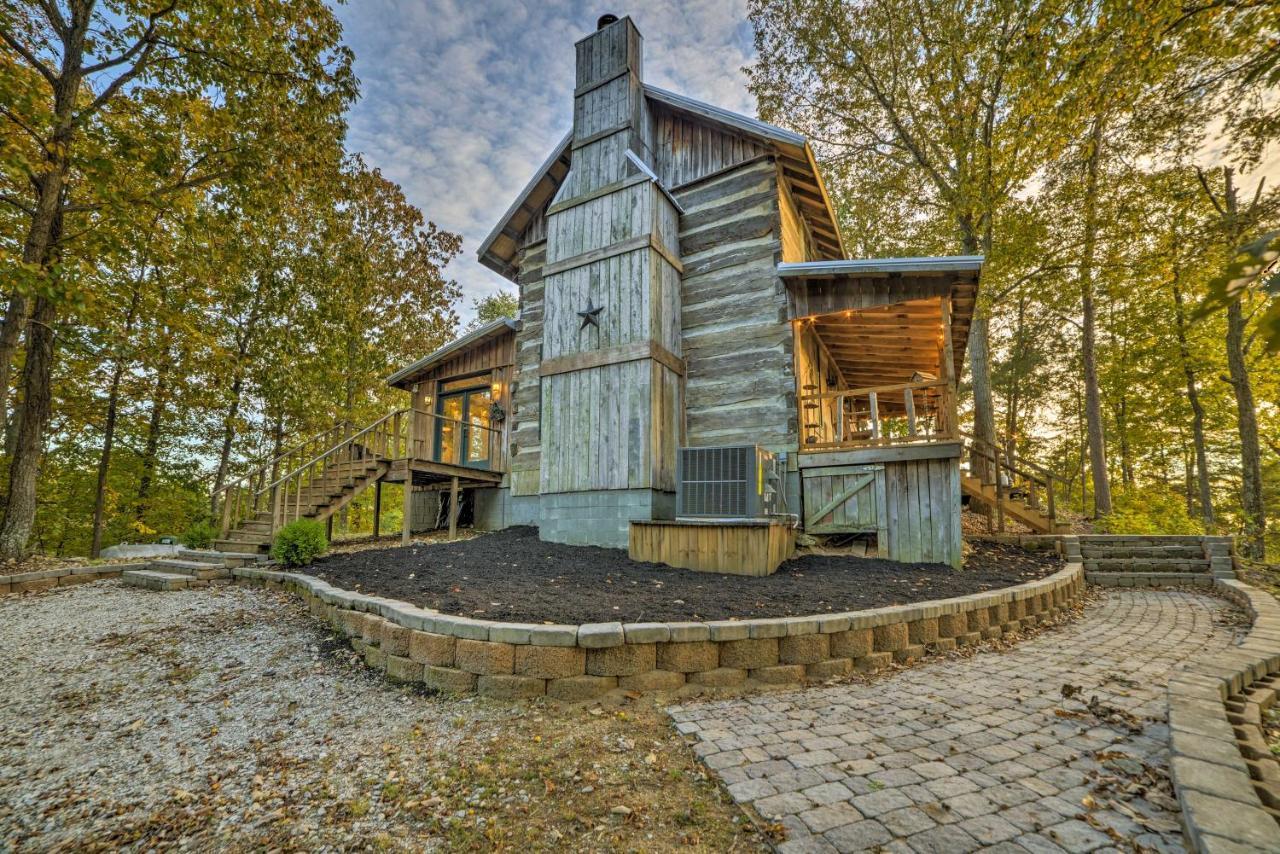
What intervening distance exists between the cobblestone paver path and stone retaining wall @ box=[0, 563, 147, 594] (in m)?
9.50

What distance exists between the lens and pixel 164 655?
4988mm

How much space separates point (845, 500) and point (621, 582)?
3.67 meters

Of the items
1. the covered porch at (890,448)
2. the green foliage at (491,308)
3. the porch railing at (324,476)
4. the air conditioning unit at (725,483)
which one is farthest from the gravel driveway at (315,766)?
the green foliage at (491,308)

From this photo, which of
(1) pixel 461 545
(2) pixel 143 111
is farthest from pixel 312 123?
(1) pixel 461 545

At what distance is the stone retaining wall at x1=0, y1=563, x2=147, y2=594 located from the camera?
7.27m

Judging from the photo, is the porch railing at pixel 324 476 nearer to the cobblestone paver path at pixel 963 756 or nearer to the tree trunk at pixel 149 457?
the tree trunk at pixel 149 457

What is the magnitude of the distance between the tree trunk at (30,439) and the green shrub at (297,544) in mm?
4081

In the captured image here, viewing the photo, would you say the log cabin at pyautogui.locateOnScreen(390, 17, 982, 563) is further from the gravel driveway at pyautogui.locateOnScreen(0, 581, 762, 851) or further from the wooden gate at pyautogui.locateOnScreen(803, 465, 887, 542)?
the gravel driveway at pyautogui.locateOnScreen(0, 581, 762, 851)

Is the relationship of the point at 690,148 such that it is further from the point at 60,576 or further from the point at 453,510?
the point at 60,576

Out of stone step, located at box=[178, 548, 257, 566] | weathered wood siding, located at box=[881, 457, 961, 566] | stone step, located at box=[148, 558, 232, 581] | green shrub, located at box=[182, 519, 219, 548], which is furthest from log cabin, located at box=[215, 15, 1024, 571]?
stone step, located at box=[148, 558, 232, 581]

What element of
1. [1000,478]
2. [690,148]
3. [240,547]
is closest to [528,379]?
[690,148]

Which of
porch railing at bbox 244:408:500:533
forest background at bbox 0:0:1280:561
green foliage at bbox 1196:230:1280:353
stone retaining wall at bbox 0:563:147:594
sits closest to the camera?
green foliage at bbox 1196:230:1280:353

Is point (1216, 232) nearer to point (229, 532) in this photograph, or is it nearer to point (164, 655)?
point (164, 655)

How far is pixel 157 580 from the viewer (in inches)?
302
